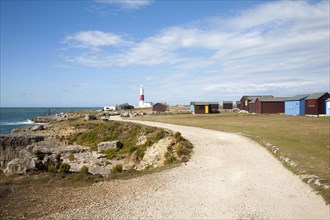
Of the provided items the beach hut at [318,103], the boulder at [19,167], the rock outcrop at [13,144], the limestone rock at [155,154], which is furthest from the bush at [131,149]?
the beach hut at [318,103]

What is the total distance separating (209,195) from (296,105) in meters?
59.5

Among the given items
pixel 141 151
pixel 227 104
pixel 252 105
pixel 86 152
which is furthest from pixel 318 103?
pixel 86 152

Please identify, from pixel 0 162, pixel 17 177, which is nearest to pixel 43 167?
pixel 17 177

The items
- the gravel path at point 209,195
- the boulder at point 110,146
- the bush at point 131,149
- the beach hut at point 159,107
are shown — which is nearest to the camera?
the gravel path at point 209,195

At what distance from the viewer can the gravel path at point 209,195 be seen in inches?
458

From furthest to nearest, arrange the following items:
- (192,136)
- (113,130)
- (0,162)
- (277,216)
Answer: (113,130)
(0,162)
(192,136)
(277,216)

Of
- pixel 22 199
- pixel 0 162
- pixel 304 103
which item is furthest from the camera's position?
pixel 304 103

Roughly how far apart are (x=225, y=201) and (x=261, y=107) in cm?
6459

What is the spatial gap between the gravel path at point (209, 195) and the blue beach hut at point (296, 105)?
167 feet

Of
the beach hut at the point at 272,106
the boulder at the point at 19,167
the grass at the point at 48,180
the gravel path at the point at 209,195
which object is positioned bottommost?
the gravel path at the point at 209,195

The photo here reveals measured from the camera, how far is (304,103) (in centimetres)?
6444

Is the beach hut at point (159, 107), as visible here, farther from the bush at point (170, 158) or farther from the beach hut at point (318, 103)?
the bush at point (170, 158)

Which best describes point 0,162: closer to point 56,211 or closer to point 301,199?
point 56,211

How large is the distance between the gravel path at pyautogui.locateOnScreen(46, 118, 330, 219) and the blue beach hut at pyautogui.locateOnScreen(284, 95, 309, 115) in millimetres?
50888
